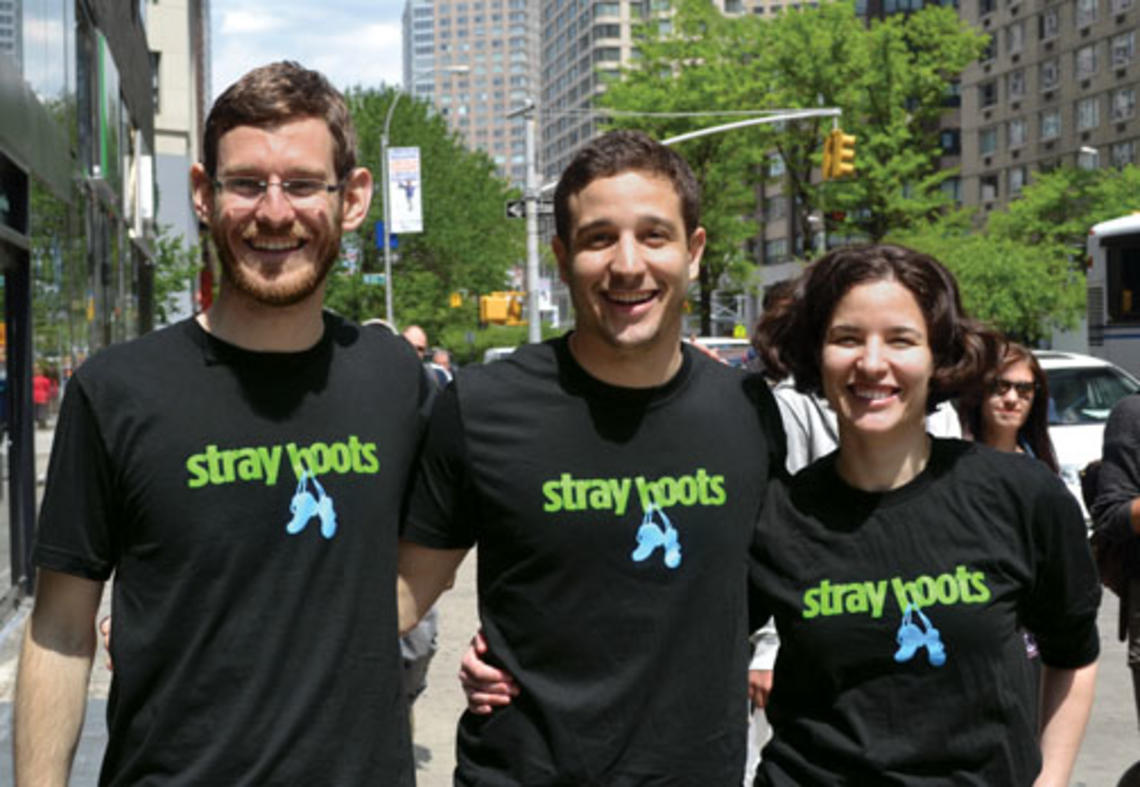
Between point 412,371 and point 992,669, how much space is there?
122 cm

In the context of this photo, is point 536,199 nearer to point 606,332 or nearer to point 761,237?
point 606,332

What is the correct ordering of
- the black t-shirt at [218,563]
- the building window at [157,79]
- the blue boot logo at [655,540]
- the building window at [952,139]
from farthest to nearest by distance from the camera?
the building window at [952,139]
the building window at [157,79]
the blue boot logo at [655,540]
the black t-shirt at [218,563]

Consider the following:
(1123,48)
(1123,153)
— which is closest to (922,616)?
(1123,153)

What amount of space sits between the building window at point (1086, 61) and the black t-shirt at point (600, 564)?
7016 cm

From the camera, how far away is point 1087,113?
68.7 m

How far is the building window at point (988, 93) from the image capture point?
78812 millimetres

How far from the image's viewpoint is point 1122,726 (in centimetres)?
766

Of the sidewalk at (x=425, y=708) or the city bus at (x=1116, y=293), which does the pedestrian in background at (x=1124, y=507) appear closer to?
the sidewalk at (x=425, y=708)

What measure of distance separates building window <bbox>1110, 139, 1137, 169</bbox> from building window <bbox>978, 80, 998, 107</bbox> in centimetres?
1343

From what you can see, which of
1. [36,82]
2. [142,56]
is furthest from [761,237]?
[36,82]

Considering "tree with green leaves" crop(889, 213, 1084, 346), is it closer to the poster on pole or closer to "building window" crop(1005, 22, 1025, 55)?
the poster on pole

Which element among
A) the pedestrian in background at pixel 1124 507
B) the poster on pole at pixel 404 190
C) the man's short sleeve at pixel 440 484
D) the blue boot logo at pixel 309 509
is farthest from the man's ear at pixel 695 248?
the poster on pole at pixel 404 190

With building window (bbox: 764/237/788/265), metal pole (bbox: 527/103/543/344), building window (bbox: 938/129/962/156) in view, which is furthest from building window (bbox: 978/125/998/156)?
metal pole (bbox: 527/103/543/344)

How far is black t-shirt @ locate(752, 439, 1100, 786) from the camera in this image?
2.86 meters
